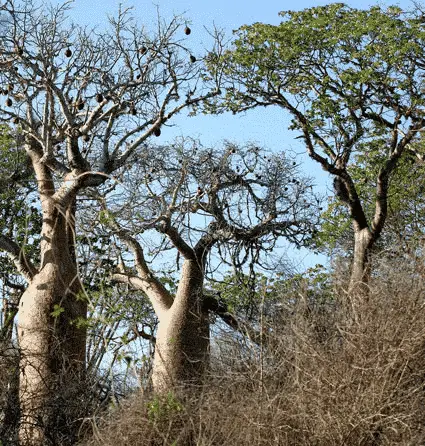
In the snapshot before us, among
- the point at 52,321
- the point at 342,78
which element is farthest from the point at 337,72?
the point at 52,321

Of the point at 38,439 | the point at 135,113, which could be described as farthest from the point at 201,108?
the point at 38,439

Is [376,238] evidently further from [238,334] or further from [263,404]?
[263,404]

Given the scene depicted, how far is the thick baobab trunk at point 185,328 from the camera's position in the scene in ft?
43.0

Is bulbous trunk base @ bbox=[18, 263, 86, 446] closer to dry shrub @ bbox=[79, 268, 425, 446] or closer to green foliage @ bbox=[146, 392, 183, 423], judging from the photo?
Answer: dry shrub @ bbox=[79, 268, 425, 446]

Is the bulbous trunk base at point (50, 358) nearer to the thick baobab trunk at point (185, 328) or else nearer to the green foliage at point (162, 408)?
the green foliage at point (162, 408)

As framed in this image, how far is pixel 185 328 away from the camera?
13.6 metres

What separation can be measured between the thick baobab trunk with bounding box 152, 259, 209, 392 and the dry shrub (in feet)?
13.8

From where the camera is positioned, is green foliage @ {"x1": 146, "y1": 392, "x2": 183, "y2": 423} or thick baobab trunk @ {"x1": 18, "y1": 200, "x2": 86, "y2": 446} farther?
thick baobab trunk @ {"x1": 18, "y1": 200, "x2": 86, "y2": 446}

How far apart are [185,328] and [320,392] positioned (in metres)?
6.01

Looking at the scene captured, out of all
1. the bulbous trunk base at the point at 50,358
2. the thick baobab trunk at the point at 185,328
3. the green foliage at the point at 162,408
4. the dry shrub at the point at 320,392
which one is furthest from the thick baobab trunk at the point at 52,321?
the dry shrub at the point at 320,392

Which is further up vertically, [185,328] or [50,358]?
[185,328]

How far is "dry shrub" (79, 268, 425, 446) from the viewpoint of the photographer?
25.3 ft

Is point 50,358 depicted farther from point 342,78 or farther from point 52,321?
point 342,78

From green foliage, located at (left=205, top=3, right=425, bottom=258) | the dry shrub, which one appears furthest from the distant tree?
the dry shrub
